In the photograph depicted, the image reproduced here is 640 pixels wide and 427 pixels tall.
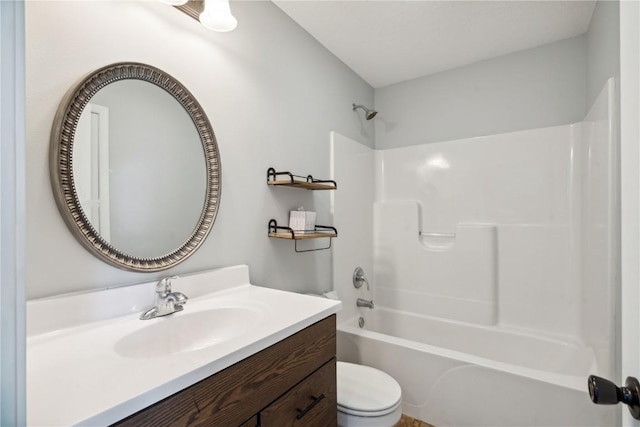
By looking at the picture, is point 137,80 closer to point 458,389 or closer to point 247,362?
point 247,362

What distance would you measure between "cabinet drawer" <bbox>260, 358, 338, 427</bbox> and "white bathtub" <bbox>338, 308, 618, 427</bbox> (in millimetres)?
777

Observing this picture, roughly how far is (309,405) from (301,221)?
913mm

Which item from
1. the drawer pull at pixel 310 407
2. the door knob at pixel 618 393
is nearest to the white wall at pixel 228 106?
the drawer pull at pixel 310 407

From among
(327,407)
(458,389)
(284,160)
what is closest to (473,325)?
(458,389)

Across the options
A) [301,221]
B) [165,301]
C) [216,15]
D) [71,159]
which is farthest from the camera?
[301,221]

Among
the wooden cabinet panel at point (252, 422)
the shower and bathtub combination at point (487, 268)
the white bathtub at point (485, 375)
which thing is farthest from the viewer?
the shower and bathtub combination at point (487, 268)

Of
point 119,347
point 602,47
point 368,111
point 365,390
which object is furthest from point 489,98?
point 119,347

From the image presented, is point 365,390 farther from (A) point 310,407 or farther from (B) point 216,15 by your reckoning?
(B) point 216,15

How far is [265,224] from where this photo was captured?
1643 millimetres

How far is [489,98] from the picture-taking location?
234cm

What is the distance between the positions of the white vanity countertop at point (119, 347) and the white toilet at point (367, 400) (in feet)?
1.73

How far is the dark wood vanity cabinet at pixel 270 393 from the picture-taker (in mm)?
655

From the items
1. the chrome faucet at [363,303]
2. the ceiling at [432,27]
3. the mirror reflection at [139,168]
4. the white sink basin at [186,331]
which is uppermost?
the ceiling at [432,27]

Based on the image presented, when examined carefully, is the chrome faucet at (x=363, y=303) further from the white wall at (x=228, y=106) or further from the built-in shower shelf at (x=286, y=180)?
the built-in shower shelf at (x=286, y=180)
